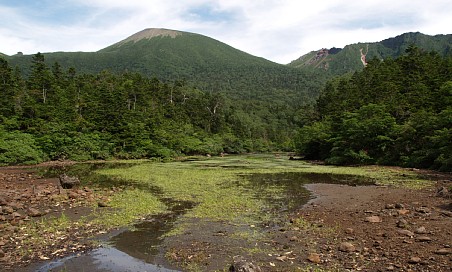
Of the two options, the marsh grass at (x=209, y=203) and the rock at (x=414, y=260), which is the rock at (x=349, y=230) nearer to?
the marsh grass at (x=209, y=203)

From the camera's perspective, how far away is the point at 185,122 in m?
98.4

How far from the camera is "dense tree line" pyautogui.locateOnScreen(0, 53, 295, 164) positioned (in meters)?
56.2

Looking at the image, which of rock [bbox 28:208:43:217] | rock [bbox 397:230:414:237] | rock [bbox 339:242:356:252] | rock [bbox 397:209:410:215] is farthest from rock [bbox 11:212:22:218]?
rock [bbox 397:209:410:215]

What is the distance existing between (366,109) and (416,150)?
11845 mm

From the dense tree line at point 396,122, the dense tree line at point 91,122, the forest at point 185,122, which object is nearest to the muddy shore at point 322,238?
the dense tree line at point 396,122

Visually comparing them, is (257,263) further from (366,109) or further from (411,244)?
(366,109)

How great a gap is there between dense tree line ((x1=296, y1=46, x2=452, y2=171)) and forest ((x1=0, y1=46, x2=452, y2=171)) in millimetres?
142

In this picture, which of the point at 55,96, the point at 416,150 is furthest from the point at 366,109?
the point at 55,96

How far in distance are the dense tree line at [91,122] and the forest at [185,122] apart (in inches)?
7.6

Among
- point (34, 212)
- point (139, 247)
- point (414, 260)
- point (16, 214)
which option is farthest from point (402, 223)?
point (16, 214)

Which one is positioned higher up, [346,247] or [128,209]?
[346,247]

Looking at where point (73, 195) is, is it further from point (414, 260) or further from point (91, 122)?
point (91, 122)

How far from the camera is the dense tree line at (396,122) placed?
132 feet

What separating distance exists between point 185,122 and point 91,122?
34.8m
